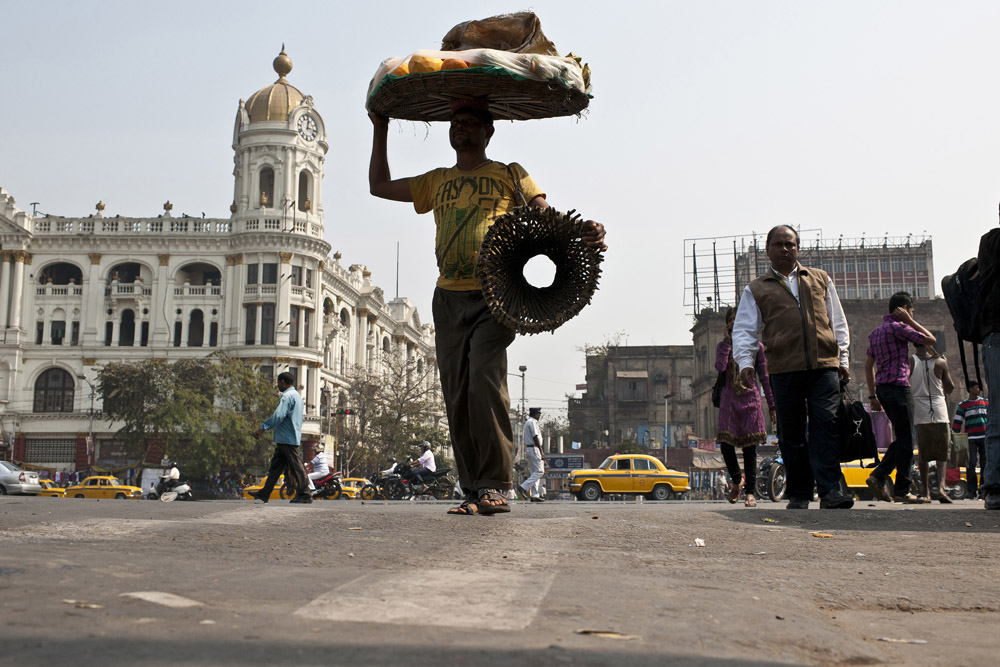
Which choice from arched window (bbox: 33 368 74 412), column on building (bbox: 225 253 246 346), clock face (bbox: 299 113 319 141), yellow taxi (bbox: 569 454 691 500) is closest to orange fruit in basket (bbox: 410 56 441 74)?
yellow taxi (bbox: 569 454 691 500)

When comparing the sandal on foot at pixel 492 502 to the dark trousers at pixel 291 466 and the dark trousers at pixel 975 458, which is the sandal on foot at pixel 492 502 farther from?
the dark trousers at pixel 291 466

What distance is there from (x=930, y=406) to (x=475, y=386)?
5.57 m

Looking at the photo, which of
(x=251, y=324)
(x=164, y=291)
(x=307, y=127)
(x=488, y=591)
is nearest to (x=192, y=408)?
(x=251, y=324)

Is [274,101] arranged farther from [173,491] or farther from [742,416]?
[742,416]

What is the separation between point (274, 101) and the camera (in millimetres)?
57250

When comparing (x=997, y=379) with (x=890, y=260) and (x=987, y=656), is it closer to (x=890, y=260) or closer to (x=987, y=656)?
(x=987, y=656)

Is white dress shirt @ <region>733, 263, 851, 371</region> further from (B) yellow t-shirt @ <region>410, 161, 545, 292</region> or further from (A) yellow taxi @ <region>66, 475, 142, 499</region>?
(A) yellow taxi @ <region>66, 475, 142, 499</region>

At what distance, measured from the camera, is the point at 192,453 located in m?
48.8

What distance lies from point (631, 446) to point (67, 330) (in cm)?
4015

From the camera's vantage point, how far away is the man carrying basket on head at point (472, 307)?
16.9ft

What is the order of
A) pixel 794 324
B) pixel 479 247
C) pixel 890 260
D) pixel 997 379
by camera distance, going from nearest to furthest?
pixel 479 247
pixel 997 379
pixel 794 324
pixel 890 260

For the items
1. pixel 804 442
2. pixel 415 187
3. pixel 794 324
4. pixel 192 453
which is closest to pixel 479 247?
pixel 415 187

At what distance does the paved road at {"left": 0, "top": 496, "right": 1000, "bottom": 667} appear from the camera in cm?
193

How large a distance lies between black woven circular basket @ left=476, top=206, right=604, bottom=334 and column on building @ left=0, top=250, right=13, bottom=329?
5845cm
